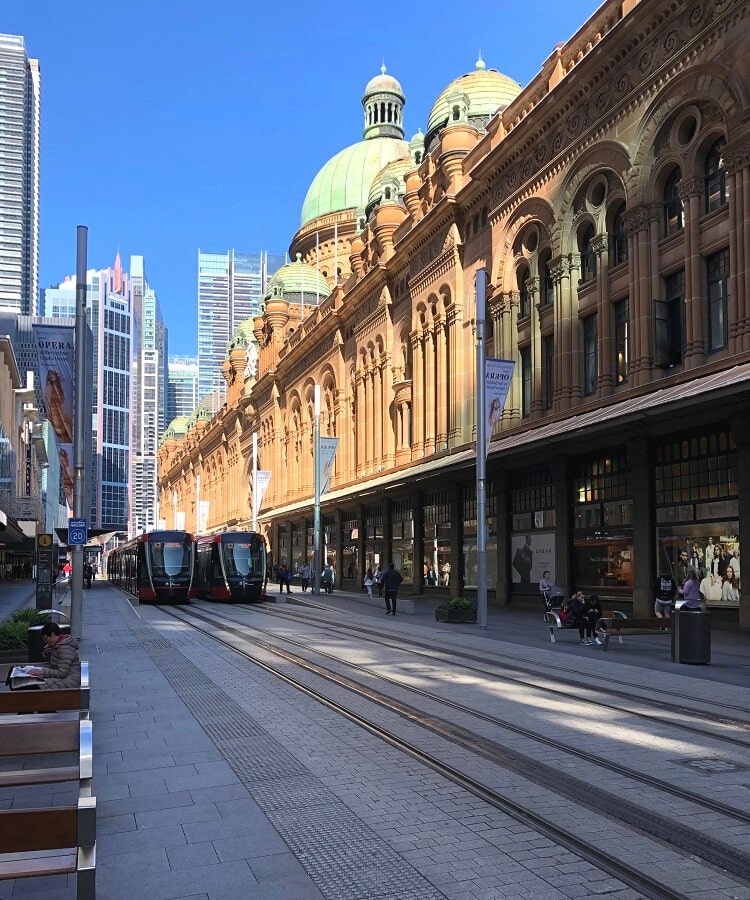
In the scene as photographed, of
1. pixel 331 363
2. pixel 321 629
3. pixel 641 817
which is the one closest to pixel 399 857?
pixel 641 817

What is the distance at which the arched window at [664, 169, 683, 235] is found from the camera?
990 inches

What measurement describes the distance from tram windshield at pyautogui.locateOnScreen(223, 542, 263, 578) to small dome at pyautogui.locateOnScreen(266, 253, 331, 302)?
46410mm

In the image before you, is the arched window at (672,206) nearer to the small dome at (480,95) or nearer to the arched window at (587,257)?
the arched window at (587,257)

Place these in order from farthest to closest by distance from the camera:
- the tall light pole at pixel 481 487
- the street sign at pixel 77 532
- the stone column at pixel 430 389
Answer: the stone column at pixel 430 389 → the tall light pole at pixel 481 487 → the street sign at pixel 77 532

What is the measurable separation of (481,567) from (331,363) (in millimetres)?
36537

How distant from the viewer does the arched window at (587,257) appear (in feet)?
Result: 97.1

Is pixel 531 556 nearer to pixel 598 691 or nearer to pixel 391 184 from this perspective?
pixel 598 691

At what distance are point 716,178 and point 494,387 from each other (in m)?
7.54

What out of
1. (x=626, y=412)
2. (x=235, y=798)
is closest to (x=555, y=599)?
(x=626, y=412)

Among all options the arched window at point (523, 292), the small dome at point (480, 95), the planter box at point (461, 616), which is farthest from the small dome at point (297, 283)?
the planter box at point (461, 616)

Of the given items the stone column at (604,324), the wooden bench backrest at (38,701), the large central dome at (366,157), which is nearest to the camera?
the wooden bench backrest at (38,701)

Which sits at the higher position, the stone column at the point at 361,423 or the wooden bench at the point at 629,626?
the stone column at the point at 361,423

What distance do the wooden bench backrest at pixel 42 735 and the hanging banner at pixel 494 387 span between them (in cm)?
2009

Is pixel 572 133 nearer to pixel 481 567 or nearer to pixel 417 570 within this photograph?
pixel 481 567
